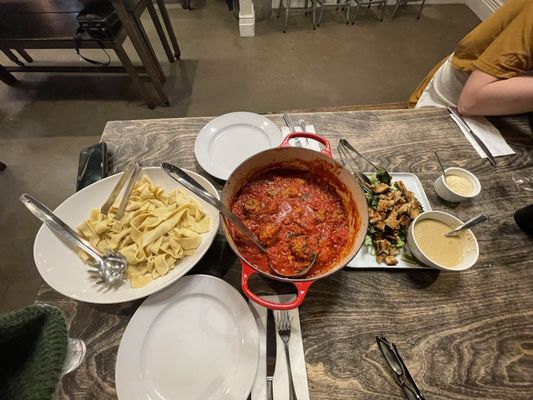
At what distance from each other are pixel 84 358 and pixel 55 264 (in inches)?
10.9

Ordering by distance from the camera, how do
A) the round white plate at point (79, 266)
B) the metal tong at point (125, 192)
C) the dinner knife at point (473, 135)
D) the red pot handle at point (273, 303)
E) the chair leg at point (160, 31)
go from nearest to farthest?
1. the red pot handle at point (273, 303)
2. the round white plate at point (79, 266)
3. the metal tong at point (125, 192)
4. the dinner knife at point (473, 135)
5. the chair leg at point (160, 31)

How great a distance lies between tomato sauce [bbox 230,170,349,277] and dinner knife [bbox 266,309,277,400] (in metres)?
0.15

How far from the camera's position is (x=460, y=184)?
3.37ft

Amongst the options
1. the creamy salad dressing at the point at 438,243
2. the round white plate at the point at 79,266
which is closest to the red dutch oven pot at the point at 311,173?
the round white plate at the point at 79,266

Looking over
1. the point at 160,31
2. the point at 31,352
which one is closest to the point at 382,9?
the point at 160,31

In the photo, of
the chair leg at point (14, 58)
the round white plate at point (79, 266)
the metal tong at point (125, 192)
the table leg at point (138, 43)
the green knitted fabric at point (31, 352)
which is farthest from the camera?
the chair leg at point (14, 58)

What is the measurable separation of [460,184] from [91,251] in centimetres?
129

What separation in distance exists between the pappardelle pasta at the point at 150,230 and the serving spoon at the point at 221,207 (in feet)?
0.44

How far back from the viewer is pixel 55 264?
2.58 ft

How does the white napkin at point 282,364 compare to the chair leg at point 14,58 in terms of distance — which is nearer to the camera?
the white napkin at point 282,364

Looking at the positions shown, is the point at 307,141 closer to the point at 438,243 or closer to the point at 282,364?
the point at 438,243

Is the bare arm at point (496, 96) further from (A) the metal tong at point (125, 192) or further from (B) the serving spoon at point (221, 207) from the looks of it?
(A) the metal tong at point (125, 192)

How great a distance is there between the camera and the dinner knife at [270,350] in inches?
27.4

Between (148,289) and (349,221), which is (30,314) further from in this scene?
(349,221)
